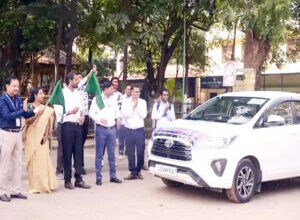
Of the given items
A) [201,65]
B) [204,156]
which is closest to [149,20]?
[201,65]

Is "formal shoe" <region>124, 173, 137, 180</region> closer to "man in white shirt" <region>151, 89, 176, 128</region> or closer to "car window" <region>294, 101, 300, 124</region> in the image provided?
"man in white shirt" <region>151, 89, 176, 128</region>

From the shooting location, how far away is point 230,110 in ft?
27.8

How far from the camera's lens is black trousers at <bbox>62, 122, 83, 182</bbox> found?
840cm

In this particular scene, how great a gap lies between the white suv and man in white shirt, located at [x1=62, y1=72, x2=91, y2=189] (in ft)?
4.36

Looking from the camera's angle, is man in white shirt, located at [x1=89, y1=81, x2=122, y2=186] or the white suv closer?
the white suv

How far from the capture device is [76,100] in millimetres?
8461

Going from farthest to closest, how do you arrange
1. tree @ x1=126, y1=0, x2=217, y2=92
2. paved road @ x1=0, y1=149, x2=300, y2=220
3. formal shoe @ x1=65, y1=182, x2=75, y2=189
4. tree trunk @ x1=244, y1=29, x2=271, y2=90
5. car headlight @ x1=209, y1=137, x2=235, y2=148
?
tree @ x1=126, y1=0, x2=217, y2=92, tree trunk @ x1=244, y1=29, x2=271, y2=90, formal shoe @ x1=65, y1=182, x2=75, y2=189, car headlight @ x1=209, y1=137, x2=235, y2=148, paved road @ x1=0, y1=149, x2=300, y2=220

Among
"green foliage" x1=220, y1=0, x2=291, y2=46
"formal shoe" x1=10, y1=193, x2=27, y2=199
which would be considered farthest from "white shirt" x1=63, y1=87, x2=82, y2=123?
"green foliage" x1=220, y1=0, x2=291, y2=46

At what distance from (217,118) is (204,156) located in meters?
1.15

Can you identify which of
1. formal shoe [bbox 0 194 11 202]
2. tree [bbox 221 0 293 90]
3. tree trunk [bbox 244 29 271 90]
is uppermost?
tree [bbox 221 0 293 90]

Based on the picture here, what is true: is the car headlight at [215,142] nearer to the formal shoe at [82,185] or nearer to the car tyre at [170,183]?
the car tyre at [170,183]

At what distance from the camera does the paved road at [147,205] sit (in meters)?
6.75

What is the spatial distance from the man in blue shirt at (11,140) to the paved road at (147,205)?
10.8 inches

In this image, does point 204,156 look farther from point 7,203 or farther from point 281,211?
point 7,203
